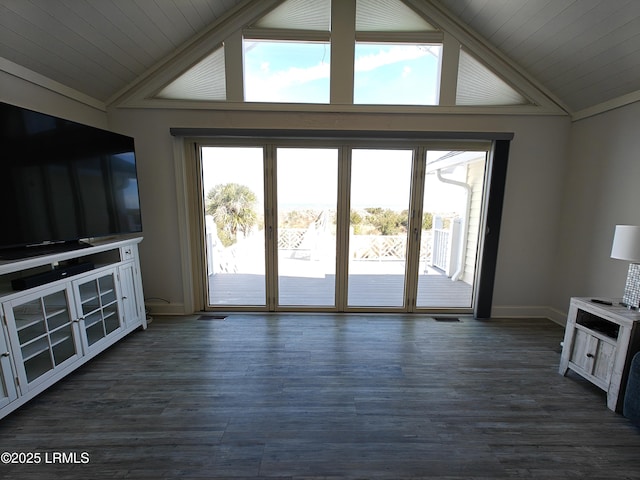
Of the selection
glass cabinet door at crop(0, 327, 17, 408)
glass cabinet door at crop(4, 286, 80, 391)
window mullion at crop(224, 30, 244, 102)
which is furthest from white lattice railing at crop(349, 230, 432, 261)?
glass cabinet door at crop(0, 327, 17, 408)

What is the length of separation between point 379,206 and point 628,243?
1.95m

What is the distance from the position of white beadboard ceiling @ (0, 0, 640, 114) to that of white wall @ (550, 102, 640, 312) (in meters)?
0.25

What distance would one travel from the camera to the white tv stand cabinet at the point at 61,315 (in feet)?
5.13

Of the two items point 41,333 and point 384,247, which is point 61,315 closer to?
point 41,333

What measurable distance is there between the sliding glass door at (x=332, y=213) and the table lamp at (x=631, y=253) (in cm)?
120

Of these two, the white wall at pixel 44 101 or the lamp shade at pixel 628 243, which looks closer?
the lamp shade at pixel 628 243

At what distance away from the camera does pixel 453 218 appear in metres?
3.36

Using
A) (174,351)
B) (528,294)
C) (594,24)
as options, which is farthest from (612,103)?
(174,351)

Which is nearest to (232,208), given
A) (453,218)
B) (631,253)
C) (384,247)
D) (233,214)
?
(233,214)

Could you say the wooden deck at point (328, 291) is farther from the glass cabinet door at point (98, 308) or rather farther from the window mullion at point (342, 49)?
the window mullion at point (342, 49)

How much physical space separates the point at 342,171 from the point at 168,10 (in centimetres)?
207

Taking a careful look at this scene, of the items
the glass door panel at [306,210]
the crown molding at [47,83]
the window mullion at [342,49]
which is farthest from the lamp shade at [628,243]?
the crown molding at [47,83]

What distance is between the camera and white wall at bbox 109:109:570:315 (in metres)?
2.77

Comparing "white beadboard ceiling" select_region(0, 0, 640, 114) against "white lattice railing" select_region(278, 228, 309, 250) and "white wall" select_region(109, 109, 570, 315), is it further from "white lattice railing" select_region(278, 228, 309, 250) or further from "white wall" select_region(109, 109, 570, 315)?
"white lattice railing" select_region(278, 228, 309, 250)
